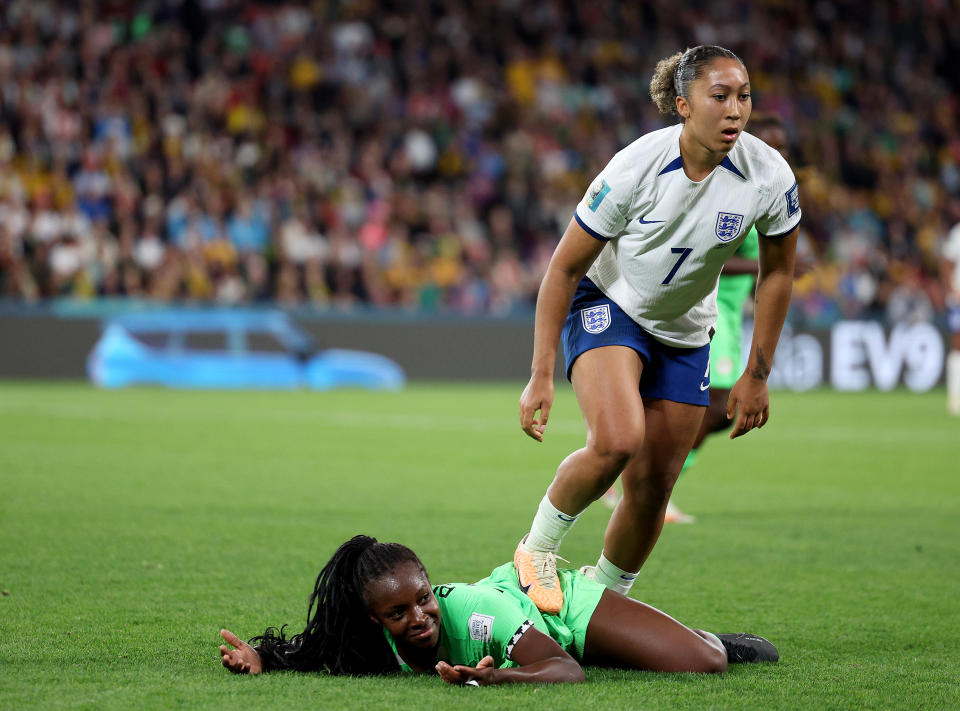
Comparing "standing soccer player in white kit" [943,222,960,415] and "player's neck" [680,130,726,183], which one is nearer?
"player's neck" [680,130,726,183]

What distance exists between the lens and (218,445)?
35.8 feet

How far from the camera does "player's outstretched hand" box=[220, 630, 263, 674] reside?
377 centimetres

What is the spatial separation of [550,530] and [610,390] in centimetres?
50

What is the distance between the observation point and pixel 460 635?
3836mm

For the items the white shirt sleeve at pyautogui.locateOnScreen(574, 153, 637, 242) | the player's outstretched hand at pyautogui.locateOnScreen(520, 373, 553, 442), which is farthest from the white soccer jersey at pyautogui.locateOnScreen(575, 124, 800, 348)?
the player's outstretched hand at pyautogui.locateOnScreen(520, 373, 553, 442)

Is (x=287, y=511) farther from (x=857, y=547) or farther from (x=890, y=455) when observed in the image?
(x=890, y=455)

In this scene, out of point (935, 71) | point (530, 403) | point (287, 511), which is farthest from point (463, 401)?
point (935, 71)

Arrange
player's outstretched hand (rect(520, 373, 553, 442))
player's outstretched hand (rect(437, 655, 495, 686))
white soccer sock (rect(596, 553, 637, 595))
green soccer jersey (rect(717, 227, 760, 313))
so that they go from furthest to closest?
green soccer jersey (rect(717, 227, 760, 313)), white soccer sock (rect(596, 553, 637, 595)), player's outstretched hand (rect(520, 373, 553, 442)), player's outstretched hand (rect(437, 655, 495, 686))

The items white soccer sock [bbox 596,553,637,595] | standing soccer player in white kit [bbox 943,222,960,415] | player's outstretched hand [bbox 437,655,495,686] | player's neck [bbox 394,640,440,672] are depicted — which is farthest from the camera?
standing soccer player in white kit [bbox 943,222,960,415]

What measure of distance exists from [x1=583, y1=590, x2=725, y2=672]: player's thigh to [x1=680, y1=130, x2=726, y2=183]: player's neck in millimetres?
1397

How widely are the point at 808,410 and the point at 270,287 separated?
26.3 ft

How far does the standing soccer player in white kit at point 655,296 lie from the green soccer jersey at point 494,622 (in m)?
0.07

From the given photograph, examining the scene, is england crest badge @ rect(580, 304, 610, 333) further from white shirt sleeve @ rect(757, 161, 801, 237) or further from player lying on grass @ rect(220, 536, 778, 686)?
player lying on grass @ rect(220, 536, 778, 686)

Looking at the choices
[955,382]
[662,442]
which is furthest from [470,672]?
[955,382]
